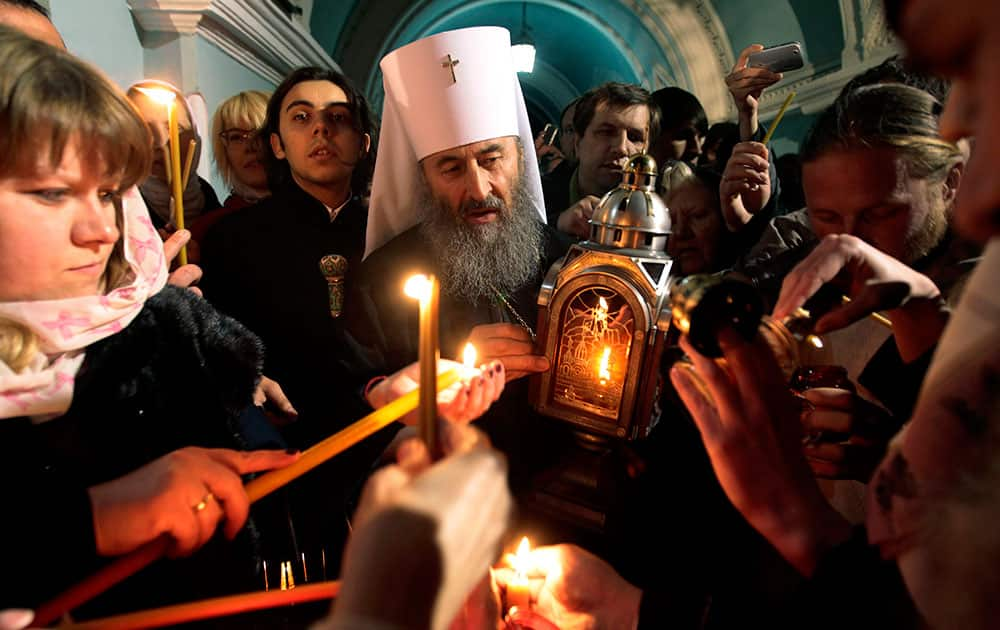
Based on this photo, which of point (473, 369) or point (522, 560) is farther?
point (522, 560)

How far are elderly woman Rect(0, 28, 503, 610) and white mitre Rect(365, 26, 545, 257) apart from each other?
2.62 feet

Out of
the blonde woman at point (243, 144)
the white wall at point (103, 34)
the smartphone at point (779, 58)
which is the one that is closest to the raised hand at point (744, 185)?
the smartphone at point (779, 58)

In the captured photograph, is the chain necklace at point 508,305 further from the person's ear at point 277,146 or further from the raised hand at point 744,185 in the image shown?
the person's ear at point 277,146

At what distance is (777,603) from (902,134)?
3.90 ft

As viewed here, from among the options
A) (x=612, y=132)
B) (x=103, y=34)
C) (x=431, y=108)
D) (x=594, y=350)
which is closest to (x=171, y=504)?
(x=594, y=350)

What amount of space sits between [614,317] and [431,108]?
1.09 metres

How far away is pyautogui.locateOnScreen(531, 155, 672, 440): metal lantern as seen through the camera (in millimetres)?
1229

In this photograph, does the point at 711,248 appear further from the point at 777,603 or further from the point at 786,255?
the point at 777,603

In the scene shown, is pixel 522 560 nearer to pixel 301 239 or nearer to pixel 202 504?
pixel 202 504

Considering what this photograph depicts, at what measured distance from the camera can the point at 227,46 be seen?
13.0ft

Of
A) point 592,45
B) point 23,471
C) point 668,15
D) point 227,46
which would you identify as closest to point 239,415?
point 23,471

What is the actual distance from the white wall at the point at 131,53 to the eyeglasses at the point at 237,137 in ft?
1.86

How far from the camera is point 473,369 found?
1.16 metres

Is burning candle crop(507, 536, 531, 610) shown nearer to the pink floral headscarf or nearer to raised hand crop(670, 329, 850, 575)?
raised hand crop(670, 329, 850, 575)
